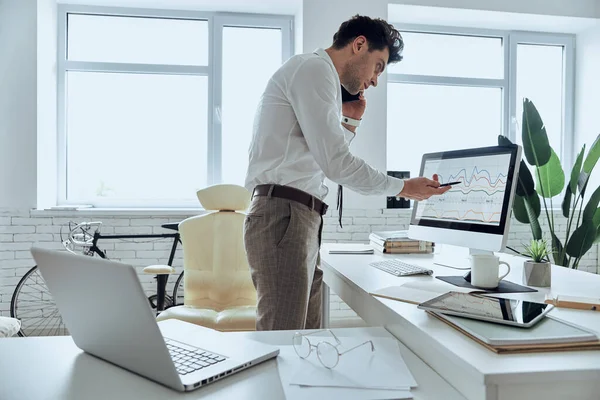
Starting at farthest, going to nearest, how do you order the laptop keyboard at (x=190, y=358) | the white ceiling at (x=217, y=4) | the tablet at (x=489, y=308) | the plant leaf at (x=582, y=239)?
the white ceiling at (x=217, y=4) < the plant leaf at (x=582, y=239) < the tablet at (x=489, y=308) < the laptop keyboard at (x=190, y=358)

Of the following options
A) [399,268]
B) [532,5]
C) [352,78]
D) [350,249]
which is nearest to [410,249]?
[350,249]

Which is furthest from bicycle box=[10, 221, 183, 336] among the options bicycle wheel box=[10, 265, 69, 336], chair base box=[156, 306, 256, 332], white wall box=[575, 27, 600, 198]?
white wall box=[575, 27, 600, 198]

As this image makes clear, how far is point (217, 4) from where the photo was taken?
11.6ft

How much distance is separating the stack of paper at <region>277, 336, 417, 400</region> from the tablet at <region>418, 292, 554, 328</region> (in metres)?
0.17

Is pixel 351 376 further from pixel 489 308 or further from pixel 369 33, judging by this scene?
pixel 369 33

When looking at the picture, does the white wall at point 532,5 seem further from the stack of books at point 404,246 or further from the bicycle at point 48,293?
the bicycle at point 48,293

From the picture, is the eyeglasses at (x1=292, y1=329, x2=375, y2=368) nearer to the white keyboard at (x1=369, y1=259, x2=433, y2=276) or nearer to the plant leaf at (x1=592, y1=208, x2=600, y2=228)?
the white keyboard at (x1=369, y1=259, x2=433, y2=276)

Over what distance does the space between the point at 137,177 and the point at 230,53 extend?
1.28 m

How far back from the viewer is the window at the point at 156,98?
358 cm

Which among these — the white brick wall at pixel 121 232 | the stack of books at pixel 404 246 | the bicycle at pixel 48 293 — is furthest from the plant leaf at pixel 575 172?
the bicycle at pixel 48 293

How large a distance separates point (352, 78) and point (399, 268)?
29.1 inches

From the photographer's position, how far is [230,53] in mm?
3689

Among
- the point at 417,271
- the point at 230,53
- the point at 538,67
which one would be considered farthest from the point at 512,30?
the point at 417,271

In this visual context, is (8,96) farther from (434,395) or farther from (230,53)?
(434,395)
